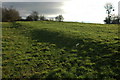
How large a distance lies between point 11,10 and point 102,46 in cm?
6935

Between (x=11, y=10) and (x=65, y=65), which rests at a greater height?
(x=11, y=10)

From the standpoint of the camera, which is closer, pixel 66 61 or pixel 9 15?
pixel 66 61

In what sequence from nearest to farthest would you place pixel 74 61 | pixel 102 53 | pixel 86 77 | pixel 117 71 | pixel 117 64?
pixel 86 77, pixel 117 71, pixel 117 64, pixel 74 61, pixel 102 53

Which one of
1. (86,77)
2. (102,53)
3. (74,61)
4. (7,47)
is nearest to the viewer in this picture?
(86,77)

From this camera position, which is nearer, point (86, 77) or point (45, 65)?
point (86, 77)

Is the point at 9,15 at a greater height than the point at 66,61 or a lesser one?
greater

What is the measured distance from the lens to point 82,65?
12.4m

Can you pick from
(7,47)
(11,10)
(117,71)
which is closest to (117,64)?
(117,71)

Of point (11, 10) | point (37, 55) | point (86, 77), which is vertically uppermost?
point (11, 10)

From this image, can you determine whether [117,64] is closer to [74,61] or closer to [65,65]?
[74,61]

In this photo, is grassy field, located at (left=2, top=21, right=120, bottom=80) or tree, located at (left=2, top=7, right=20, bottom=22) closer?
grassy field, located at (left=2, top=21, right=120, bottom=80)

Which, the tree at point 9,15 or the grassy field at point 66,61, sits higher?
the tree at point 9,15

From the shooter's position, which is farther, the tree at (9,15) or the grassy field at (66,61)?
the tree at (9,15)

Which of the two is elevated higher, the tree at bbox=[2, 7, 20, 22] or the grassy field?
the tree at bbox=[2, 7, 20, 22]
